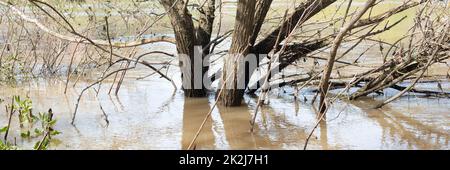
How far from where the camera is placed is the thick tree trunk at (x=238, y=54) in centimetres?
788

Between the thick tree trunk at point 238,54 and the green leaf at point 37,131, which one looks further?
the thick tree trunk at point 238,54

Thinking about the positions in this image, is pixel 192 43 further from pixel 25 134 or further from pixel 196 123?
pixel 25 134

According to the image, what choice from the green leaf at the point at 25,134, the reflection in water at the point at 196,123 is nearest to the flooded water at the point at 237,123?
the reflection in water at the point at 196,123

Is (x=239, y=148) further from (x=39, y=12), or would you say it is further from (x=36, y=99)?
(x=39, y=12)

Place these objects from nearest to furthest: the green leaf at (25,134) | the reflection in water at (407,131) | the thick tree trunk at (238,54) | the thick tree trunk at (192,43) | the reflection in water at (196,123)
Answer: the reflection in water at (407,131), the reflection in water at (196,123), the green leaf at (25,134), the thick tree trunk at (238,54), the thick tree trunk at (192,43)

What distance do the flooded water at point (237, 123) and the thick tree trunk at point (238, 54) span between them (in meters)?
0.19

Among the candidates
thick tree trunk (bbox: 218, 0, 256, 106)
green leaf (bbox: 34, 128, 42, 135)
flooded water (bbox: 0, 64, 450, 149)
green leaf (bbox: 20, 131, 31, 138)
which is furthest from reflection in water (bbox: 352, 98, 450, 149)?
green leaf (bbox: 20, 131, 31, 138)

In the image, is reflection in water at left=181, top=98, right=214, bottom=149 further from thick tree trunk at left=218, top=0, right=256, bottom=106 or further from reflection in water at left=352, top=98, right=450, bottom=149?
reflection in water at left=352, top=98, right=450, bottom=149

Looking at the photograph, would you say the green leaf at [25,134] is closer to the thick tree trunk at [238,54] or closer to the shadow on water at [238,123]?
the shadow on water at [238,123]

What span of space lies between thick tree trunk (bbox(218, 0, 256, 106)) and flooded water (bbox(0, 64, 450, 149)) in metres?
0.19

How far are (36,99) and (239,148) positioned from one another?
4.11m

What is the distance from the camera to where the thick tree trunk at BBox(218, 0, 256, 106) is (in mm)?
7883
